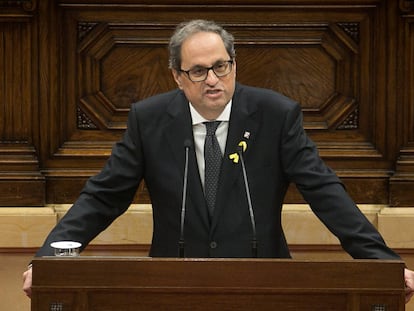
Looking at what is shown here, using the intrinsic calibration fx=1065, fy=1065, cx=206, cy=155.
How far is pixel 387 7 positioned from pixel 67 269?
2.37 metres

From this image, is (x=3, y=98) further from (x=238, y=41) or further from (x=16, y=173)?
(x=238, y=41)

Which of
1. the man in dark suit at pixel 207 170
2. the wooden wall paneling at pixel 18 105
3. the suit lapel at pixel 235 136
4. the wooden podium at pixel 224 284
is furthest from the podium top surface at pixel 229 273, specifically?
the wooden wall paneling at pixel 18 105

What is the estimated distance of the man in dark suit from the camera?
3090mm

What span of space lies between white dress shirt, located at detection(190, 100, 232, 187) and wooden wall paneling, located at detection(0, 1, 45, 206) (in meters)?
1.29

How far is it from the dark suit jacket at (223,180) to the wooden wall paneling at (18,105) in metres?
1.20

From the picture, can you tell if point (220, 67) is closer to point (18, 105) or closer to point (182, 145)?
point (182, 145)

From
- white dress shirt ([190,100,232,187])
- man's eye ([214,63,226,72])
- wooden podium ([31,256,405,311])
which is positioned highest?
man's eye ([214,63,226,72])

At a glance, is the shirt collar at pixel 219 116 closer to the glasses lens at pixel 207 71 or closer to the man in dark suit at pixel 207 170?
the man in dark suit at pixel 207 170

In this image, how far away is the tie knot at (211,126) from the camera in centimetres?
322

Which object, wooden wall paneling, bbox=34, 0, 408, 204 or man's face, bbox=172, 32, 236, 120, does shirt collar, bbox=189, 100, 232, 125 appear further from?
wooden wall paneling, bbox=34, 0, 408, 204

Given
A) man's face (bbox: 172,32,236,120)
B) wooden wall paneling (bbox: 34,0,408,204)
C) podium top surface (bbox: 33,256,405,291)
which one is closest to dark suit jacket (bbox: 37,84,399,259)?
man's face (bbox: 172,32,236,120)

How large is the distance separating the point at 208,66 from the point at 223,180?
339 millimetres

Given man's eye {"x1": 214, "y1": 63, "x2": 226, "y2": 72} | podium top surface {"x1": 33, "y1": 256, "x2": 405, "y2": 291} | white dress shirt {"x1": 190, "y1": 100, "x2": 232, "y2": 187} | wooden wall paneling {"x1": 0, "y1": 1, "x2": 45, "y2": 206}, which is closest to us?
podium top surface {"x1": 33, "y1": 256, "x2": 405, "y2": 291}

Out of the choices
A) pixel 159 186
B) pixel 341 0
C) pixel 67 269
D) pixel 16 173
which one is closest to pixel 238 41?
pixel 341 0
